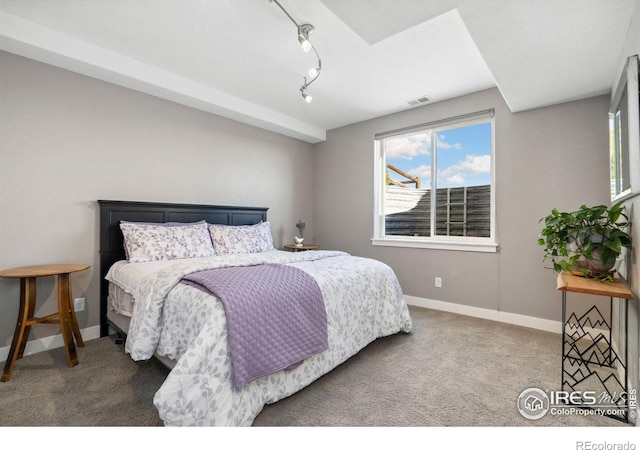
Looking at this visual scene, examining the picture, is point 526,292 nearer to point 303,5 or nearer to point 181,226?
point 303,5

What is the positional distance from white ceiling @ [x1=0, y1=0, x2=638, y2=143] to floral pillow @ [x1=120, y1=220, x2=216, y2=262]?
132 cm

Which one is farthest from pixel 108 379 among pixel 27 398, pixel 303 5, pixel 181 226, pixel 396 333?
pixel 303 5

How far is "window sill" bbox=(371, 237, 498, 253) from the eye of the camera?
128 inches

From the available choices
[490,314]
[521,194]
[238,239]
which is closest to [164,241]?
[238,239]

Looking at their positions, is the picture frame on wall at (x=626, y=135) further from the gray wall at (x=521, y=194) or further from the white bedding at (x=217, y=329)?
the white bedding at (x=217, y=329)

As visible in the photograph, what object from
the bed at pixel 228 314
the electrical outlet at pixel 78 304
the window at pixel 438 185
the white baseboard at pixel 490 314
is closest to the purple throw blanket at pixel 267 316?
the bed at pixel 228 314

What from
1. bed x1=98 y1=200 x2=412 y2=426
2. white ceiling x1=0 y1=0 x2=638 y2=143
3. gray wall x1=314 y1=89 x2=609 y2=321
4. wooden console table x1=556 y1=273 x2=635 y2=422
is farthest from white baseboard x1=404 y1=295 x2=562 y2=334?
white ceiling x1=0 y1=0 x2=638 y2=143

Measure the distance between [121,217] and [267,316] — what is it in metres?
2.04

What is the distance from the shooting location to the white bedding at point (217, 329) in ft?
4.52

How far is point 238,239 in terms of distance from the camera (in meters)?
3.29

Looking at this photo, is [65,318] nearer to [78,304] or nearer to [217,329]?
[78,304]

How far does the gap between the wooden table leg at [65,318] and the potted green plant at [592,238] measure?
11.2ft

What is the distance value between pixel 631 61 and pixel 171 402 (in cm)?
284

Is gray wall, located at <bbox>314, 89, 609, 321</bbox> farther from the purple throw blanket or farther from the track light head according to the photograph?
the purple throw blanket
